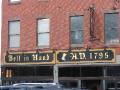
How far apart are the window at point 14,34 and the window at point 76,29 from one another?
13.8 ft

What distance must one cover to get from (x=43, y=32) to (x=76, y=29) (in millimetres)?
2458

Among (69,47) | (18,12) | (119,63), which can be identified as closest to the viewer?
(119,63)

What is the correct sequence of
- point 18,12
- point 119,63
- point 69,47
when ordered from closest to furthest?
point 119,63 → point 69,47 → point 18,12

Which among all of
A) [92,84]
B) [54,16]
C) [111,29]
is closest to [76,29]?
[54,16]

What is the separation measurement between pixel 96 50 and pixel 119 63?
1704mm

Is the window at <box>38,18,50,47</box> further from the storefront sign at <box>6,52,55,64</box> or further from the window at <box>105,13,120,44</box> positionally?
the window at <box>105,13,120,44</box>

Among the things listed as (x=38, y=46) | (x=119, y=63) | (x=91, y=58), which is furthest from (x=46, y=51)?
(x=119, y=63)

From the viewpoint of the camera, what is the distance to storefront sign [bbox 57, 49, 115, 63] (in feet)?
91.8

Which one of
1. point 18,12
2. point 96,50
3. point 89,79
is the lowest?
point 89,79

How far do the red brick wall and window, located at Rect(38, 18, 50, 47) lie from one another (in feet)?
1.00

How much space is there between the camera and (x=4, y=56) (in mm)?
31953

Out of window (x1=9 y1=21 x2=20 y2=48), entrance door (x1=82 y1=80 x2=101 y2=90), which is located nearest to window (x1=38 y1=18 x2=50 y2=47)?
window (x1=9 y1=21 x2=20 y2=48)

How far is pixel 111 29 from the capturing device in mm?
28297

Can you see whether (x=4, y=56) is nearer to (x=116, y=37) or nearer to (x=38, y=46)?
(x=38, y=46)
